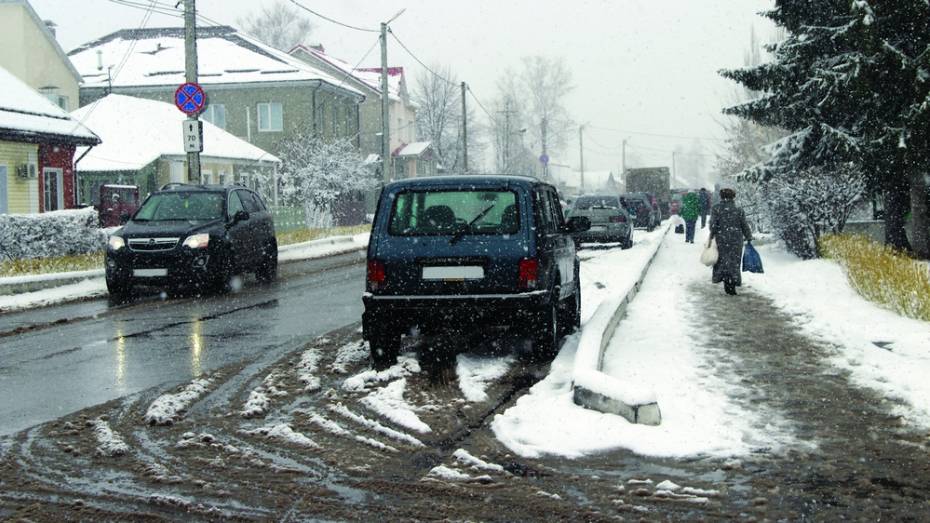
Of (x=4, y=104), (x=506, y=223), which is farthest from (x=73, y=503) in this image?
(x=4, y=104)

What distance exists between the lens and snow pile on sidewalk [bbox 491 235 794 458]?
5.96 m

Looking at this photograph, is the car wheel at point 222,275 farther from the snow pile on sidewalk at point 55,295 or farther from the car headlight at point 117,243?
the snow pile on sidewalk at point 55,295

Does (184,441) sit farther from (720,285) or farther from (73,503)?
(720,285)

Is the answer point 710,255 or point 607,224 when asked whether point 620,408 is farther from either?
point 607,224

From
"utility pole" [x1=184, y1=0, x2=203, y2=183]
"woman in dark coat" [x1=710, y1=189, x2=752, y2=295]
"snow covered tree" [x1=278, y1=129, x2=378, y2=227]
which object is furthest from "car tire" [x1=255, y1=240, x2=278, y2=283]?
"snow covered tree" [x1=278, y1=129, x2=378, y2=227]

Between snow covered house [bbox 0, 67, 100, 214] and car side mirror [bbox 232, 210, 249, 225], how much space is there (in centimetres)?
1088

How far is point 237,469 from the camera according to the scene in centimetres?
547

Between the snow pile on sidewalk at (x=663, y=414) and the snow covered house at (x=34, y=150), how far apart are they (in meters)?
Result: 20.4

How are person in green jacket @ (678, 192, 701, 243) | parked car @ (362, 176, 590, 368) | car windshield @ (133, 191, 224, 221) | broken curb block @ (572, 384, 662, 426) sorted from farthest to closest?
1. person in green jacket @ (678, 192, 701, 243)
2. car windshield @ (133, 191, 224, 221)
3. parked car @ (362, 176, 590, 368)
4. broken curb block @ (572, 384, 662, 426)

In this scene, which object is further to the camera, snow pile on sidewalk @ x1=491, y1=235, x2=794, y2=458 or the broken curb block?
the broken curb block

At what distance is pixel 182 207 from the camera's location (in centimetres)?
1719

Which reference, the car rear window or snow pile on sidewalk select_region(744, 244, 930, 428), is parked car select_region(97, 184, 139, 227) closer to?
snow pile on sidewalk select_region(744, 244, 930, 428)

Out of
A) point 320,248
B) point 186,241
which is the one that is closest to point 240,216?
Answer: point 186,241

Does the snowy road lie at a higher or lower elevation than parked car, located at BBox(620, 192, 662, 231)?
lower
